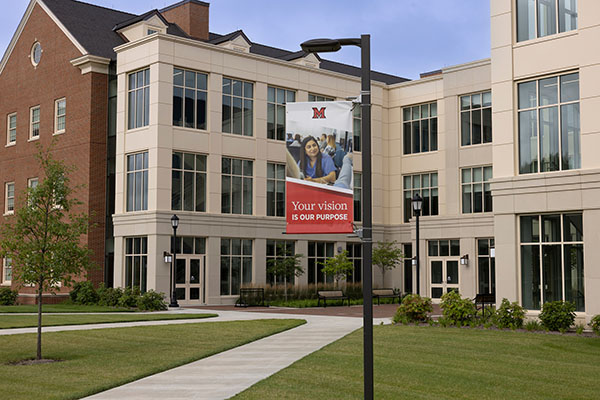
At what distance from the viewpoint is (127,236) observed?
39.0 meters

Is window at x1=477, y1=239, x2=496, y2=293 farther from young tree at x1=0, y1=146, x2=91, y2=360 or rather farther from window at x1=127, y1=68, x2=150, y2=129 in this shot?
young tree at x1=0, y1=146, x2=91, y2=360

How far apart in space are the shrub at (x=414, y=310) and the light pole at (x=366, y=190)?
48.3ft

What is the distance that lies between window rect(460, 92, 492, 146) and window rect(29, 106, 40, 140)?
2571 cm

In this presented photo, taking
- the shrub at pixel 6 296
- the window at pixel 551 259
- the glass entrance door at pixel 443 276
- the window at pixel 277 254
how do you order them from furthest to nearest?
the glass entrance door at pixel 443 276 < the window at pixel 277 254 < the shrub at pixel 6 296 < the window at pixel 551 259

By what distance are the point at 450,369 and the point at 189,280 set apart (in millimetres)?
25596

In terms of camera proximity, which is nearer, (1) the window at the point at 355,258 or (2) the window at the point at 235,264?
(2) the window at the point at 235,264

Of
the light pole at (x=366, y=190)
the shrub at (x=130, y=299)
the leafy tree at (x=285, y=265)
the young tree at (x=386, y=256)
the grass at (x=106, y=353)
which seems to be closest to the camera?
the light pole at (x=366, y=190)

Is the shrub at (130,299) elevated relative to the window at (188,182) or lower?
lower

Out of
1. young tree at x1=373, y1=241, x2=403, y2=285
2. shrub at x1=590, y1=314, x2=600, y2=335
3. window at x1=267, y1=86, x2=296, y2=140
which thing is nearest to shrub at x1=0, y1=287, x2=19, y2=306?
window at x1=267, y1=86, x2=296, y2=140

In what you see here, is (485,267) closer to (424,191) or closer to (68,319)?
(424,191)

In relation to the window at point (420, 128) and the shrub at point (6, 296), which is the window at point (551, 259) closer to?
the window at point (420, 128)

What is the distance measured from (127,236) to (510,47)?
2279 centimetres

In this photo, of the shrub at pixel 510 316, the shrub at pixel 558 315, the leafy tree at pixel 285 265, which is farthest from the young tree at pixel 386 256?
the shrub at pixel 558 315

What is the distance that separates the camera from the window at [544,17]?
2325 cm
